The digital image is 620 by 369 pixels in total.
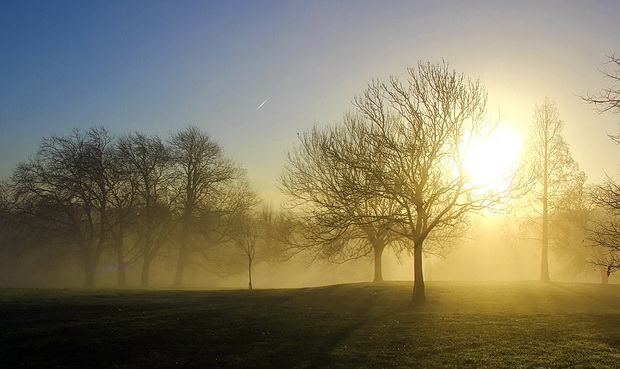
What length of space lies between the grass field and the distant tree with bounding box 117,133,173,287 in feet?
73.3

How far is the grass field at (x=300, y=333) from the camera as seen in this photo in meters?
14.5

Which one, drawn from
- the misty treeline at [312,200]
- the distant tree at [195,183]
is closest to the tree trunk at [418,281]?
the misty treeline at [312,200]

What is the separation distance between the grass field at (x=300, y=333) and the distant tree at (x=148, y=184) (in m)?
22.4

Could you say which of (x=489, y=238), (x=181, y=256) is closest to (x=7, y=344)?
(x=181, y=256)

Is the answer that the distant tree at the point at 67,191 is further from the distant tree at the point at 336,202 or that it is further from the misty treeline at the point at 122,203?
the distant tree at the point at 336,202

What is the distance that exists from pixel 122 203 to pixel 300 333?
3561 cm

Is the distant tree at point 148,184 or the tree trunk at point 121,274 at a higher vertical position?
the distant tree at point 148,184

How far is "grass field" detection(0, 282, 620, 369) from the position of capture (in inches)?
573

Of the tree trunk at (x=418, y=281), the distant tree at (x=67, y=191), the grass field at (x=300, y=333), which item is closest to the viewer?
the grass field at (x=300, y=333)

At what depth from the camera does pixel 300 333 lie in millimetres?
18344

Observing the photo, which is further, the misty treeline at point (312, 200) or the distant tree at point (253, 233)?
the distant tree at point (253, 233)

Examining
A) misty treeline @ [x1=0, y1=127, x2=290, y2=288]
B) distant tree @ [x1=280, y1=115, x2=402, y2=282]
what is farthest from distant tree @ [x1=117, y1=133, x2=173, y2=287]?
distant tree @ [x1=280, y1=115, x2=402, y2=282]

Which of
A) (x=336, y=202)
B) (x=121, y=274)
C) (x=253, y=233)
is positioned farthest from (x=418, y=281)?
(x=121, y=274)

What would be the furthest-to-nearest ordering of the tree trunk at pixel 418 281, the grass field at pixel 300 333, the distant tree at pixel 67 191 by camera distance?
the distant tree at pixel 67 191
the tree trunk at pixel 418 281
the grass field at pixel 300 333
